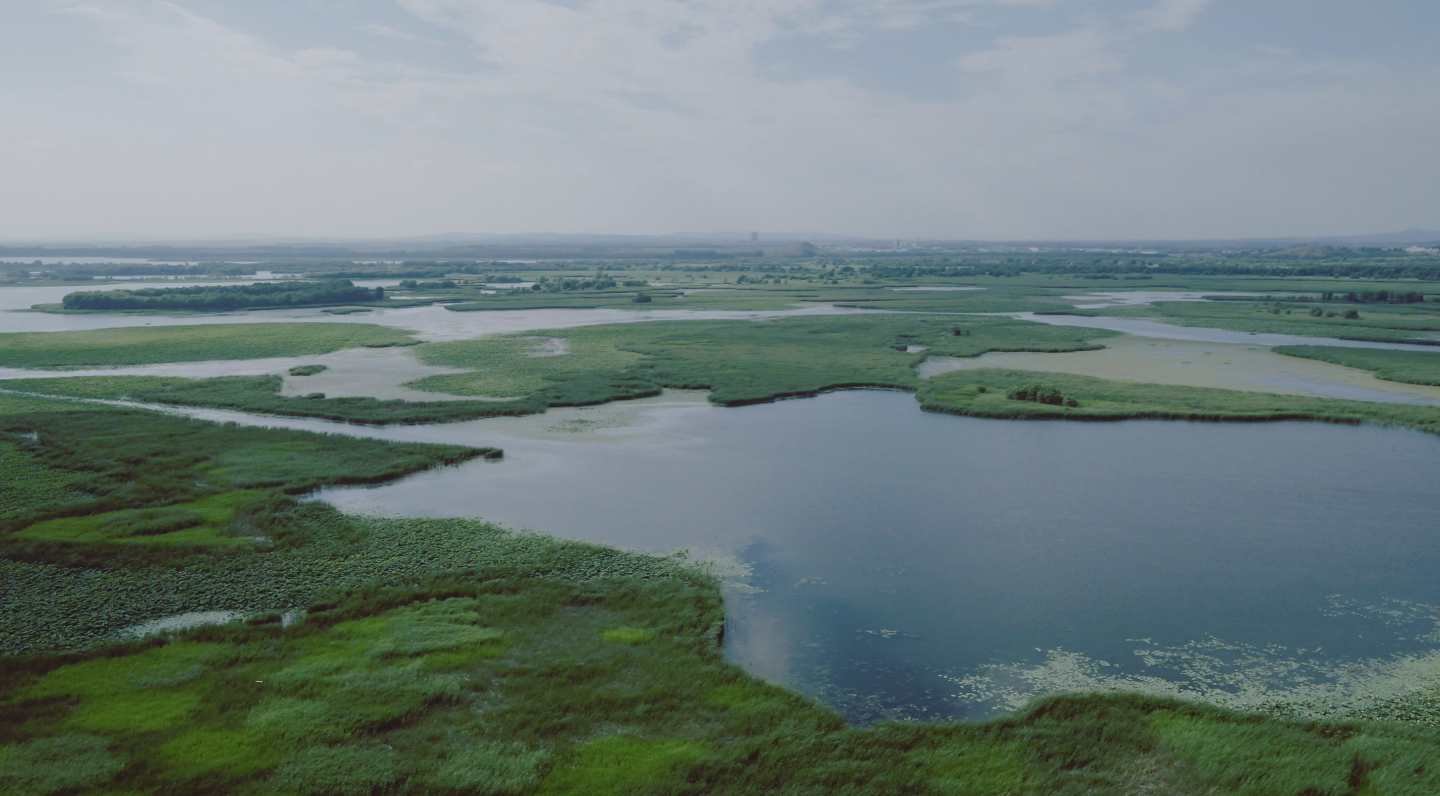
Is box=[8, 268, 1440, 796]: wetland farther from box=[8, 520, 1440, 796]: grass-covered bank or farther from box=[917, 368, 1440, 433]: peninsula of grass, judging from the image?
box=[917, 368, 1440, 433]: peninsula of grass

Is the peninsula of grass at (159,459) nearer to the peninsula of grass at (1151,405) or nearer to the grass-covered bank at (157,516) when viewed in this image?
the grass-covered bank at (157,516)

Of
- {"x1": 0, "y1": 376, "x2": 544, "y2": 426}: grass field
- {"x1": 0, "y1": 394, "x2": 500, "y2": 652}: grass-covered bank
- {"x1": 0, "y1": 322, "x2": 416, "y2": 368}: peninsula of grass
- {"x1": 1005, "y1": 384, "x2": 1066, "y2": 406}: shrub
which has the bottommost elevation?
{"x1": 0, "y1": 394, "x2": 500, "y2": 652}: grass-covered bank

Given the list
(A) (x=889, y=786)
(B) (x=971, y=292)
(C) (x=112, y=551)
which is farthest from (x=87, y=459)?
(B) (x=971, y=292)

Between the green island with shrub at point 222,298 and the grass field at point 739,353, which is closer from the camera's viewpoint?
the grass field at point 739,353

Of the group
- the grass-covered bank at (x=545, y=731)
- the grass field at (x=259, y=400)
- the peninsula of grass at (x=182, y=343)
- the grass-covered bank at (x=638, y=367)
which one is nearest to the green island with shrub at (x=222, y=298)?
the peninsula of grass at (x=182, y=343)

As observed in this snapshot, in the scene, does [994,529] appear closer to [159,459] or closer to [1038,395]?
[1038,395]

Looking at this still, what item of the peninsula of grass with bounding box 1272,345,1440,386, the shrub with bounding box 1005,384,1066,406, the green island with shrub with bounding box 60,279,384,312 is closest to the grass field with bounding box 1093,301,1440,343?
the peninsula of grass with bounding box 1272,345,1440,386

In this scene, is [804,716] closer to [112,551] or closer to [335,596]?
[335,596]
